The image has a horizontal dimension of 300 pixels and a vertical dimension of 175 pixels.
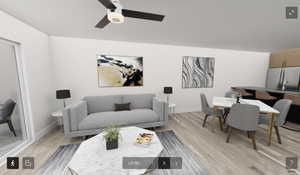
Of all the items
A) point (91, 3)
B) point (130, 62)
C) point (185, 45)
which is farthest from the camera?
point (185, 45)

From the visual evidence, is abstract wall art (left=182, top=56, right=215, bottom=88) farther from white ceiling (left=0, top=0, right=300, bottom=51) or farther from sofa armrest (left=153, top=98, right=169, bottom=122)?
sofa armrest (left=153, top=98, right=169, bottom=122)

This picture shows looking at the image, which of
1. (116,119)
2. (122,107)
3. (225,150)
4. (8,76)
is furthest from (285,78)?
(8,76)

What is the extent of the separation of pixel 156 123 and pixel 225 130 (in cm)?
171

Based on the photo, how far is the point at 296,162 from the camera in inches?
71.7

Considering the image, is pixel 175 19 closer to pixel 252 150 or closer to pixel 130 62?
pixel 130 62

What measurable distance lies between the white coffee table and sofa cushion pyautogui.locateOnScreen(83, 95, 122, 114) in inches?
55.9

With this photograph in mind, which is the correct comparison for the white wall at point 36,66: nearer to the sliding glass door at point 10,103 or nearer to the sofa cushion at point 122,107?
the sliding glass door at point 10,103

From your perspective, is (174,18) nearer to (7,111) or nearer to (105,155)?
(105,155)

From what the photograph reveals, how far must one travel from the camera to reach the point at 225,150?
211cm

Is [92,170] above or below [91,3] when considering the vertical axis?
below

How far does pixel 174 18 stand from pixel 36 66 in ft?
9.54

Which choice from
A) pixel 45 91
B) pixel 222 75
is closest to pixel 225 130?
pixel 222 75

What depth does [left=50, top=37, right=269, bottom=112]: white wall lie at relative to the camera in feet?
9.95

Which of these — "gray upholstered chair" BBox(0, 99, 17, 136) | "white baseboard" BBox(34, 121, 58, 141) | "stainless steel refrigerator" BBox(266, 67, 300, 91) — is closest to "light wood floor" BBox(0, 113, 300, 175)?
"white baseboard" BBox(34, 121, 58, 141)
